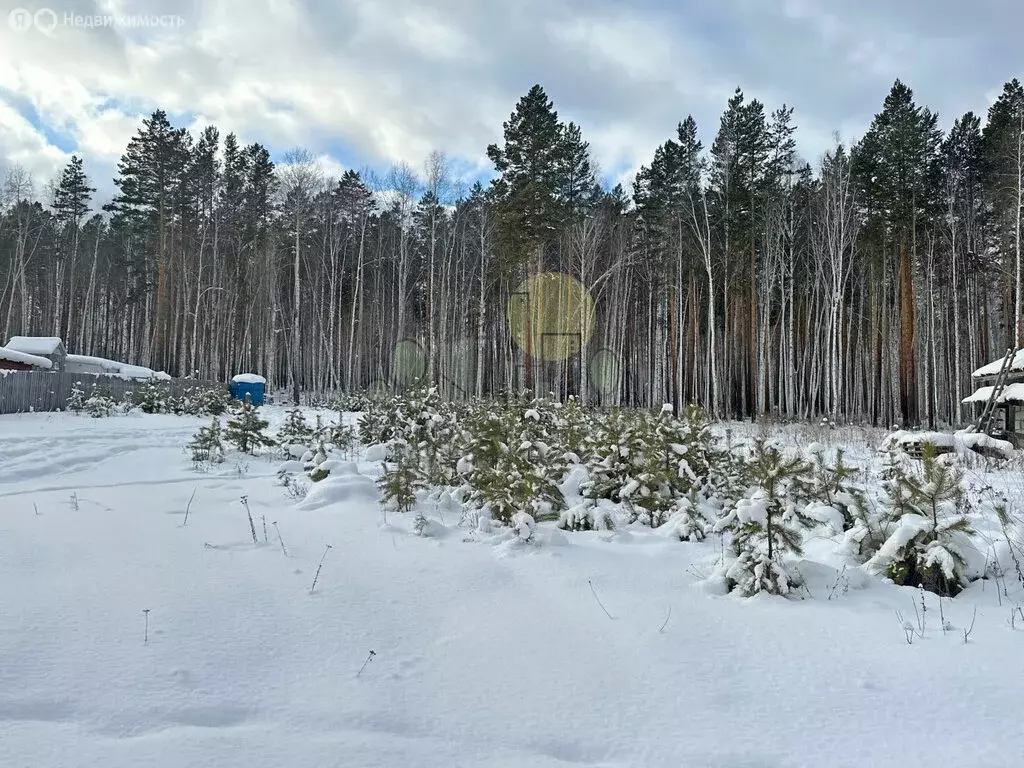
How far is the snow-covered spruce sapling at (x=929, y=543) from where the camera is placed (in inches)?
144

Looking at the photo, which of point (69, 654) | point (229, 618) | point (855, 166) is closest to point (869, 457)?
point (229, 618)

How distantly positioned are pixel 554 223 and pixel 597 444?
1780cm

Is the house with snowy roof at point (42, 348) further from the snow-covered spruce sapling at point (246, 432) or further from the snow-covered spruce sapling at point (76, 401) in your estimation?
the snow-covered spruce sapling at point (246, 432)

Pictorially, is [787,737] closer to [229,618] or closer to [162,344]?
[229,618]

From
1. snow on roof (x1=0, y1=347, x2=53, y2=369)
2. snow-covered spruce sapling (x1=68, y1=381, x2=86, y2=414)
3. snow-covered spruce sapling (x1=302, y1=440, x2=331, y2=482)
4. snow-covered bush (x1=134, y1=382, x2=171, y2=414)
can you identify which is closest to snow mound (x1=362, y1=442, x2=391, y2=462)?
snow-covered spruce sapling (x1=302, y1=440, x2=331, y2=482)

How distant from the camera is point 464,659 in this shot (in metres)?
2.70

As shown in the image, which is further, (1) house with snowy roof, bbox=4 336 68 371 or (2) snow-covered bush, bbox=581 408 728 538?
(1) house with snowy roof, bbox=4 336 68 371

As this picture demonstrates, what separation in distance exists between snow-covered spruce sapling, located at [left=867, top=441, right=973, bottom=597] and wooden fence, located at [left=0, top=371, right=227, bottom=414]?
18910 millimetres

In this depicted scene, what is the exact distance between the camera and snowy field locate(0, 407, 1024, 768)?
2.01 m

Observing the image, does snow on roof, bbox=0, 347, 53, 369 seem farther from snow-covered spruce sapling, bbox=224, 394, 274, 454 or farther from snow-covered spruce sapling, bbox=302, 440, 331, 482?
snow-covered spruce sapling, bbox=302, 440, 331, 482

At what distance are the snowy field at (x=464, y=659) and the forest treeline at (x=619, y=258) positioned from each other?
35.7ft

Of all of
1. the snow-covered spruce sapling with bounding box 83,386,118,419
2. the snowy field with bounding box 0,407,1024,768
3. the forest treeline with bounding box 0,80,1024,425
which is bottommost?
the snowy field with bounding box 0,407,1024,768

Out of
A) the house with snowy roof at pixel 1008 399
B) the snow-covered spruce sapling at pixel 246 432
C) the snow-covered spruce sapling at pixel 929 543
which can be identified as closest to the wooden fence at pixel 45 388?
the snow-covered spruce sapling at pixel 246 432

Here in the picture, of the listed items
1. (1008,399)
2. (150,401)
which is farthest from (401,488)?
(150,401)
